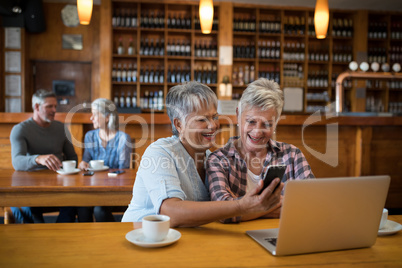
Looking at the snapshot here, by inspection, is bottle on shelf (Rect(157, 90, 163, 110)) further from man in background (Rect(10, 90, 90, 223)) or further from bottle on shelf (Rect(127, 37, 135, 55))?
man in background (Rect(10, 90, 90, 223))

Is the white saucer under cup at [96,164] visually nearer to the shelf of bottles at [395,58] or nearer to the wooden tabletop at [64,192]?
the wooden tabletop at [64,192]

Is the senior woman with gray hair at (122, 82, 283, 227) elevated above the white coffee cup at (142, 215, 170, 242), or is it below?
above

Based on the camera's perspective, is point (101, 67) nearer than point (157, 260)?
No

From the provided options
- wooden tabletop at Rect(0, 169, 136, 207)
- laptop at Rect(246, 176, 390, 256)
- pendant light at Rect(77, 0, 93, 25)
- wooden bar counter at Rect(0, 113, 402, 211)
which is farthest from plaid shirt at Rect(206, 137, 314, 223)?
wooden bar counter at Rect(0, 113, 402, 211)

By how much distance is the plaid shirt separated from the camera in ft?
4.66

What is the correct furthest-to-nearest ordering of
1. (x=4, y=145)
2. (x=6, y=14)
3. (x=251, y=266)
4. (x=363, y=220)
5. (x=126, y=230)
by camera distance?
(x=6, y=14) → (x=4, y=145) → (x=126, y=230) → (x=363, y=220) → (x=251, y=266)

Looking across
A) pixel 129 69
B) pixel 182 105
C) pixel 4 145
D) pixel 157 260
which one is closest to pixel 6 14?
pixel 129 69

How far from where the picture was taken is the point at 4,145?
137 inches

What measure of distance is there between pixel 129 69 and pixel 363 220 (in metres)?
5.61

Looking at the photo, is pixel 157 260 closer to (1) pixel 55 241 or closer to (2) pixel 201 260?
(2) pixel 201 260

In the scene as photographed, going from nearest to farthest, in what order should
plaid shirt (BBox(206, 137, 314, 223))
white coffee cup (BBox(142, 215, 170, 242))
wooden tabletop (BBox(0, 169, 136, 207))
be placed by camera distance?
1. white coffee cup (BBox(142, 215, 170, 242))
2. plaid shirt (BBox(206, 137, 314, 223))
3. wooden tabletop (BBox(0, 169, 136, 207))

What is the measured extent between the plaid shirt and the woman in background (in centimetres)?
133

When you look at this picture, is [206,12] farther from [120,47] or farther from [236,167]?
[120,47]

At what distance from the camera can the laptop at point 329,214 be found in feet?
3.06
